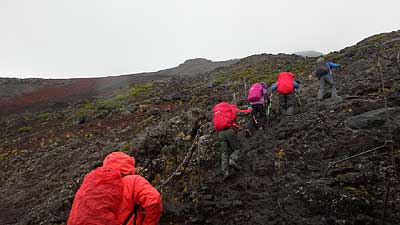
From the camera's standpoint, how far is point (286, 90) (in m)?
11.3

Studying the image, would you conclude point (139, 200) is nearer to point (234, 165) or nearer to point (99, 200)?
point (99, 200)

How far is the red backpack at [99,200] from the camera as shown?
3.89 meters

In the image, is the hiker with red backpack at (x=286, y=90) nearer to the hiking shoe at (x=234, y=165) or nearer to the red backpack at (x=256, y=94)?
the red backpack at (x=256, y=94)

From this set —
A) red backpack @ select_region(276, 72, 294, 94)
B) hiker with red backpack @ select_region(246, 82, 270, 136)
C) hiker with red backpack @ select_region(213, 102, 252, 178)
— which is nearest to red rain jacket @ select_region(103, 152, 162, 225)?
hiker with red backpack @ select_region(213, 102, 252, 178)

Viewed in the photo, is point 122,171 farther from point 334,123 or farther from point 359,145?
point 334,123

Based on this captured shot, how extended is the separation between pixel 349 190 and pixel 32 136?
802 inches

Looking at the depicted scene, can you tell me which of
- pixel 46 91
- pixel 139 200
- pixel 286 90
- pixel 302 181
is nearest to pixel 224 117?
pixel 302 181

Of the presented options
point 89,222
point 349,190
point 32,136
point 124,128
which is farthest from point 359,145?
point 32,136

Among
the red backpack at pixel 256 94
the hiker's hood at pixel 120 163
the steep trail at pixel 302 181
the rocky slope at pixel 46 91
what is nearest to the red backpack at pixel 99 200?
the hiker's hood at pixel 120 163

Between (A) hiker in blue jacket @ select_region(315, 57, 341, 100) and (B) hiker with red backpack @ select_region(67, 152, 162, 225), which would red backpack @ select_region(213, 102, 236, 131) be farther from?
(A) hiker in blue jacket @ select_region(315, 57, 341, 100)

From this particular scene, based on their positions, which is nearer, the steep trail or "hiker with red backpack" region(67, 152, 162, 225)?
"hiker with red backpack" region(67, 152, 162, 225)

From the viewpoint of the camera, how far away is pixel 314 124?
9.88 metres

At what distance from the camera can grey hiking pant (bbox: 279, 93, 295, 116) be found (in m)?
11.6

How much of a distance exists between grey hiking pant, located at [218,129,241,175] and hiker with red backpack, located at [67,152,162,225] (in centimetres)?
421
